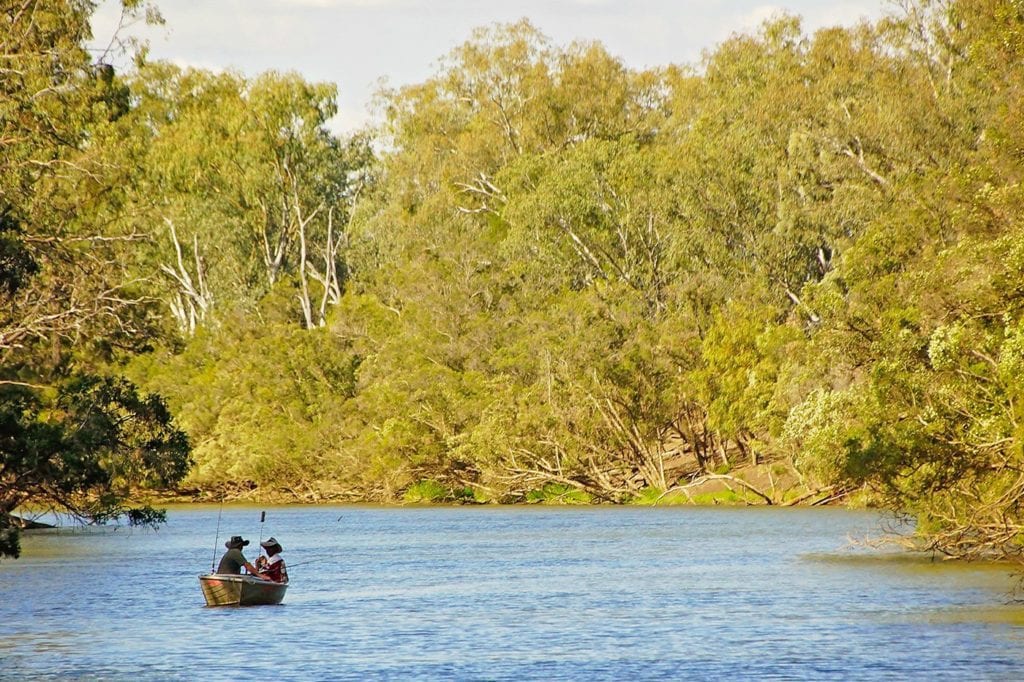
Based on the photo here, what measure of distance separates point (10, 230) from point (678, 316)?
2222 inches

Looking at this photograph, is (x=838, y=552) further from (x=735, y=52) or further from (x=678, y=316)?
(x=735, y=52)

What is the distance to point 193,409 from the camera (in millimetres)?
98375

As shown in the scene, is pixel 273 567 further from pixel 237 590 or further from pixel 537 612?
pixel 537 612

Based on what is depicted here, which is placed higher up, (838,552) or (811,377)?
(811,377)

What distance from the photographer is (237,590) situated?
40125 millimetres

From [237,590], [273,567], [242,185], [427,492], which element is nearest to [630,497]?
[427,492]

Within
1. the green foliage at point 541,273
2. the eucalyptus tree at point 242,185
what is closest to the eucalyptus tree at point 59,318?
the green foliage at point 541,273

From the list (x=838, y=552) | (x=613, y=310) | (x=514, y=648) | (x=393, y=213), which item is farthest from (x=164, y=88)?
(x=514, y=648)

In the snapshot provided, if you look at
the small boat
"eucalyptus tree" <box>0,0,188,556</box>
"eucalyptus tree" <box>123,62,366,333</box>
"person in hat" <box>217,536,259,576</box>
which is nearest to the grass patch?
"eucalyptus tree" <box>123,62,366,333</box>

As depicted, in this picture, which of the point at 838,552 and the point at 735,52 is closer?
the point at 838,552

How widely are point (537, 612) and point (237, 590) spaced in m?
7.19

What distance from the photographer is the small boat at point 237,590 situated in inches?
1571

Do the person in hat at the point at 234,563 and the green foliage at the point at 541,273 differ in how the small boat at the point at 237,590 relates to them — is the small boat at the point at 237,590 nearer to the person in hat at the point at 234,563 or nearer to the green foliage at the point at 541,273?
the person in hat at the point at 234,563

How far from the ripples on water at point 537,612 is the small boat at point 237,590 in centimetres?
49
